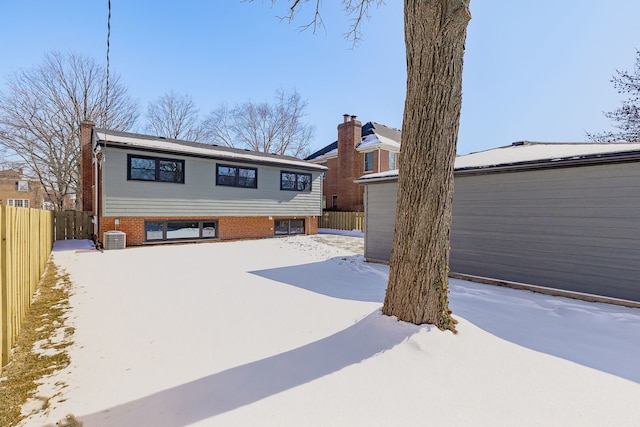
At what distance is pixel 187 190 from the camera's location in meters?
12.4

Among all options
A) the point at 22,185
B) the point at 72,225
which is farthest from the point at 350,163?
the point at 22,185

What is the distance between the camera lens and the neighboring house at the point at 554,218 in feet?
15.6

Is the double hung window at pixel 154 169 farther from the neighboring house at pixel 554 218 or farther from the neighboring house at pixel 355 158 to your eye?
the neighboring house at pixel 355 158

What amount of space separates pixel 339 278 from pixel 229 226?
8814 millimetres

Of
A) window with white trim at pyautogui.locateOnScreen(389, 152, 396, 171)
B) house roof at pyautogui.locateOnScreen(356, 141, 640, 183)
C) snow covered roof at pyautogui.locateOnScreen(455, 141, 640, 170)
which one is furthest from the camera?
window with white trim at pyautogui.locateOnScreen(389, 152, 396, 171)

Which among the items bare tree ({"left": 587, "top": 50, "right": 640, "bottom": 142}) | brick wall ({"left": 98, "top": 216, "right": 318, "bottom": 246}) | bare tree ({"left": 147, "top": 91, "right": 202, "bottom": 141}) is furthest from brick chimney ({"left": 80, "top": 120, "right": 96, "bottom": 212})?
bare tree ({"left": 587, "top": 50, "right": 640, "bottom": 142})

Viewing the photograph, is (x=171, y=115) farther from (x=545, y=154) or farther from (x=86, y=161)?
(x=545, y=154)

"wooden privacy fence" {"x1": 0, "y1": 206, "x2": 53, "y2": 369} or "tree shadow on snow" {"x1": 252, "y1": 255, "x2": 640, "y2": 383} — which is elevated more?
"wooden privacy fence" {"x1": 0, "y1": 206, "x2": 53, "y2": 369}

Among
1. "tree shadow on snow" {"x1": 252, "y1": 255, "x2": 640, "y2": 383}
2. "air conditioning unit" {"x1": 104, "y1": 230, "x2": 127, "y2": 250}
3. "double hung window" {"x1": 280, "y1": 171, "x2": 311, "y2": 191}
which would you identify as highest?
"double hung window" {"x1": 280, "y1": 171, "x2": 311, "y2": 191}

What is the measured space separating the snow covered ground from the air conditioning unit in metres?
6.40

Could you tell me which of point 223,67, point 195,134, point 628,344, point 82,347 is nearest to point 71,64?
point 195,134

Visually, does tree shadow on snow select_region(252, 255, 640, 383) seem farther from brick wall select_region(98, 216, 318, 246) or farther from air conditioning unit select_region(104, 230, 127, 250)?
brick wall select_region(98, 216, 318, 246)

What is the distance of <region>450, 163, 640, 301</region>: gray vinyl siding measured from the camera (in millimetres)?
4766

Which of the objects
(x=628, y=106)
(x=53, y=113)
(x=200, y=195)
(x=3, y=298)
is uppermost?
(x=53, y=113)
